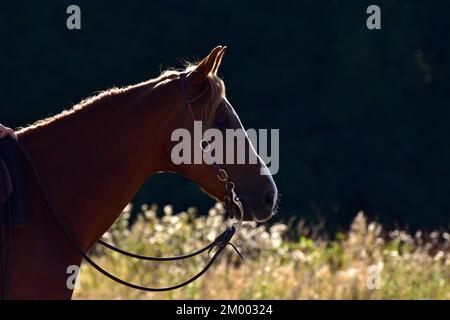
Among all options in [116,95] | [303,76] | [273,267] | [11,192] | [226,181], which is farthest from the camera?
[303,76]

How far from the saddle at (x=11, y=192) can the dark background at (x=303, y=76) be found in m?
17.7

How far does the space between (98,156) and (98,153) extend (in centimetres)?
1

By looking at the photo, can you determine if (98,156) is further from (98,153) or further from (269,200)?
(269,200)

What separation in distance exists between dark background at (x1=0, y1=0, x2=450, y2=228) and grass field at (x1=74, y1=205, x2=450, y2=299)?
39.6 ft

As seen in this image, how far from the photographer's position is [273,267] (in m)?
9.02

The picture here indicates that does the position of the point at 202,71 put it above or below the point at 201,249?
above

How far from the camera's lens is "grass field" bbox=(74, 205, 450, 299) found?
8.43 meters

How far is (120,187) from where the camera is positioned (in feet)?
15.0

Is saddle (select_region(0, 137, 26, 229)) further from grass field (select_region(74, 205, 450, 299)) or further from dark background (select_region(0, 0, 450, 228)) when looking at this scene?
dark background (select_region(0, 0, 450, 228))

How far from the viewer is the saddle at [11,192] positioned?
423cm

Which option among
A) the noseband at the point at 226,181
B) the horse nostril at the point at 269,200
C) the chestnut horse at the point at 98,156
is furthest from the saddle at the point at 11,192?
the horse nostril at the point at 269,200

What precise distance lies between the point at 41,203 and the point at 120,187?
0.39m

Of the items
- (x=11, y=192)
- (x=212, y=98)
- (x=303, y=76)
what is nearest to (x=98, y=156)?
(x=11, y=192)

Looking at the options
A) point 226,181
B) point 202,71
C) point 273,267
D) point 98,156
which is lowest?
point 273,267
